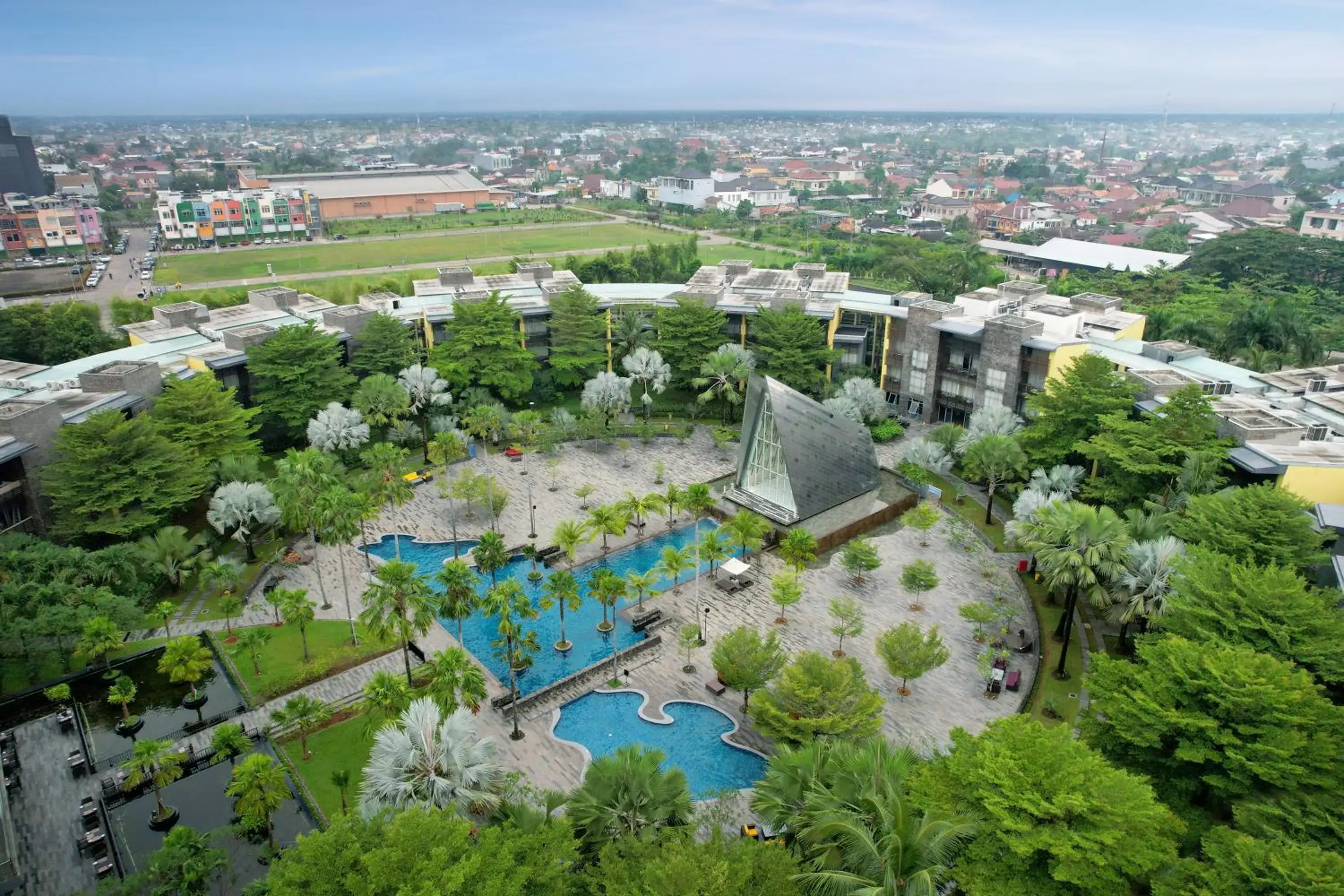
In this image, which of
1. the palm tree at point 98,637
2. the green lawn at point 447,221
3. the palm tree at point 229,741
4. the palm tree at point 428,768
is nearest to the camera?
the palm tree at point 428,768

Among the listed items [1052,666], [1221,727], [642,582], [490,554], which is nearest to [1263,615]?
[1221,727]

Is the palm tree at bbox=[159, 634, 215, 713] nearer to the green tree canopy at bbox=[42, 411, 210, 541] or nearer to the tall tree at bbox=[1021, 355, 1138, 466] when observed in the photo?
the green tree canopy at bbox=[42, 411, 210, 541]

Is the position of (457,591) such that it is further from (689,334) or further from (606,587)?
(689,334)

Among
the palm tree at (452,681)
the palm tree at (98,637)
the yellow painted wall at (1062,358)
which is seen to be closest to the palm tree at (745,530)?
the palm tree at (452,681)

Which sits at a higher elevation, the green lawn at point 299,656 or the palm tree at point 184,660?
the palm tree at point 184,660

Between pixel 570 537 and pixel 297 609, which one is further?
pixel 570 537

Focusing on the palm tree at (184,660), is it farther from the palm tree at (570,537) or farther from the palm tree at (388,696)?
the palm tree at (570,537)
